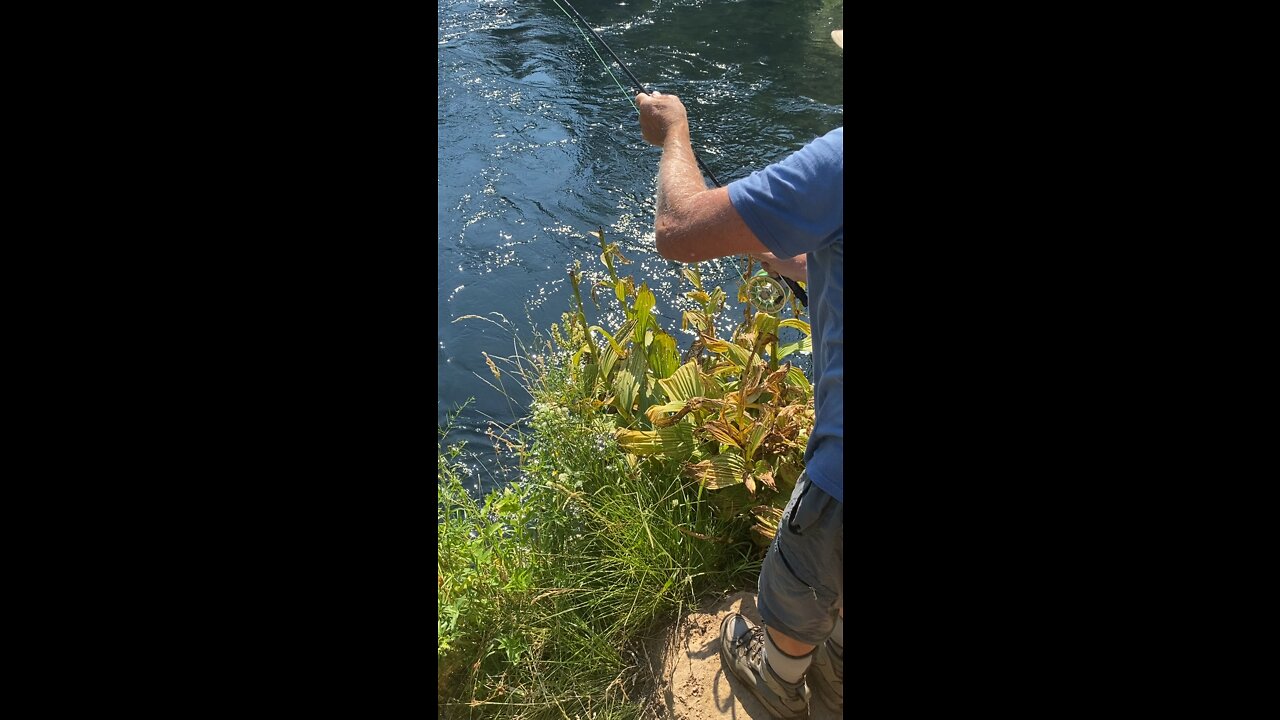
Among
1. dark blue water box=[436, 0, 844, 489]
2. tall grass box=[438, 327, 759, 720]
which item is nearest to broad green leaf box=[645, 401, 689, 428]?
tall grass box=[438, 327, 759, 720]

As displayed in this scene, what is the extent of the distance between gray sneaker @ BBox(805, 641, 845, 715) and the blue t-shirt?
822mm

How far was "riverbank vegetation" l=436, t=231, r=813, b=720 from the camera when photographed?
286 cm

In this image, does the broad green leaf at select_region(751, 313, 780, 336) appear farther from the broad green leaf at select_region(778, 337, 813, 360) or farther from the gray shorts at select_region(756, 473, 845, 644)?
the gray shorts at select_region(756, 473, 845, 644)

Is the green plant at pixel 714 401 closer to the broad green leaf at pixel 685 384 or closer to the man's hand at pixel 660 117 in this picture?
the broad green leaf at pixel 685 384

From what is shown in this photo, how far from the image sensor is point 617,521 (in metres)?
3.11

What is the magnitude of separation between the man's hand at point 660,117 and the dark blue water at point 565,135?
7.74ft

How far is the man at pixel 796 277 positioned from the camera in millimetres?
1812

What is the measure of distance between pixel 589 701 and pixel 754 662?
48cm

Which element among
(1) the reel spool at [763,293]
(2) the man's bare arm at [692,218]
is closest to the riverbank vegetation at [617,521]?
(1) the reel spool at [763,293]
